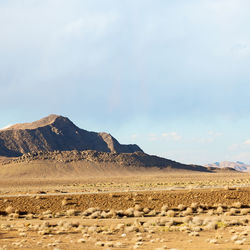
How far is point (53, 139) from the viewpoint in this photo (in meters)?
179

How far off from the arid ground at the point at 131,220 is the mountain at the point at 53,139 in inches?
5157

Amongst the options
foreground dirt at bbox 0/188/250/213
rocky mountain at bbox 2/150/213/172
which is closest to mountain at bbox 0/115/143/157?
rocky mountain at bbox 2/150/213/172

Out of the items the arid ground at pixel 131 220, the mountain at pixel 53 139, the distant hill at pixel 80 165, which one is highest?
the mountain at pixel 53 139

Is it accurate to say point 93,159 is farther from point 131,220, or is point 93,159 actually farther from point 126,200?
point 131,220

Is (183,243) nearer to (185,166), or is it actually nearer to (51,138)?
(185,166)

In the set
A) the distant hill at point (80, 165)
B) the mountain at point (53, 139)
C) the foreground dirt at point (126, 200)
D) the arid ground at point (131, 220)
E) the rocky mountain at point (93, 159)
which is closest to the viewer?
the arid ground at point (131, 220)

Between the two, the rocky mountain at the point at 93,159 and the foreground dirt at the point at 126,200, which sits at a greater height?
the rocky mountain at the point at 93,159

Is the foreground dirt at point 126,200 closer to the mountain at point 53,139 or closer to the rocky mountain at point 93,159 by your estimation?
the rocky mountain at point 93,159

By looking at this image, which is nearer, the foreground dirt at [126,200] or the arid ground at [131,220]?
the arid ground at [131,220]

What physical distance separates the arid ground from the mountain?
130993mm

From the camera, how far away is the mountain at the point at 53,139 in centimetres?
16936

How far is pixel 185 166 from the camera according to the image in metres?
156

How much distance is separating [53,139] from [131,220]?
152696 millimetres

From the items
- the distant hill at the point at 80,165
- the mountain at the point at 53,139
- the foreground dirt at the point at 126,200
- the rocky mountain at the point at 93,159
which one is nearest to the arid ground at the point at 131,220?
the foreground dirt at the point at 126,200
